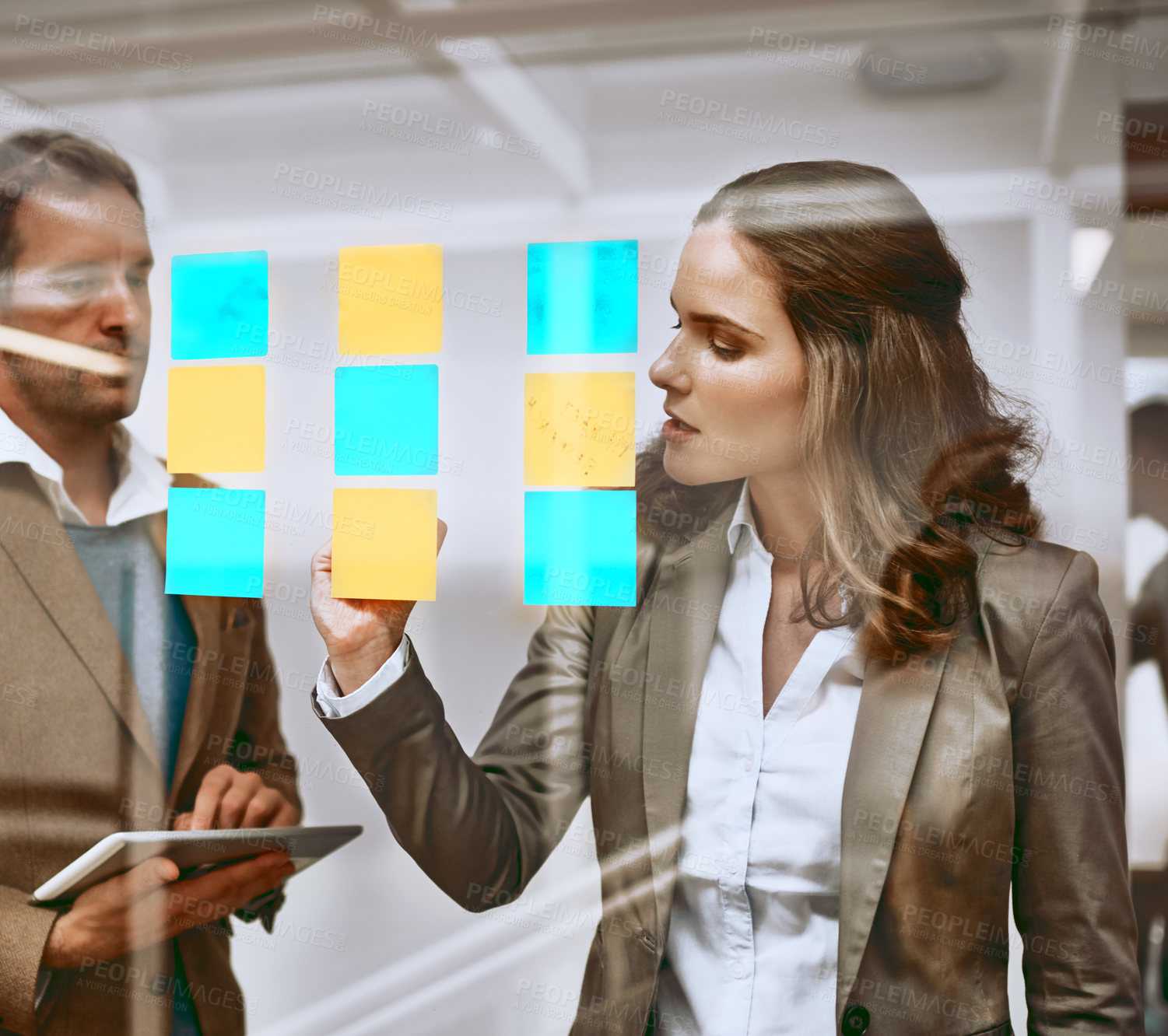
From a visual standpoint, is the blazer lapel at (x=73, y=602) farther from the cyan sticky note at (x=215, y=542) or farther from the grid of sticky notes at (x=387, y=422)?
the grid of sticky notes at (x=387, y=422)

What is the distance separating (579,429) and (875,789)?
0.75 meters

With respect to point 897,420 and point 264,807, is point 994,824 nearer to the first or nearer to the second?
point 897,420

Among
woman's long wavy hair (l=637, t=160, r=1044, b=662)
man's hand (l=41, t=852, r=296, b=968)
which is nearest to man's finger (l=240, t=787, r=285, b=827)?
man's hand (l=41, t=852, r=296, b=968)

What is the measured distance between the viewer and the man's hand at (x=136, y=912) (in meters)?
1.69

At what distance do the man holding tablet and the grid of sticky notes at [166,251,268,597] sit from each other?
0.14ft

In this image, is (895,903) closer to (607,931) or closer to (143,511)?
(607,931)

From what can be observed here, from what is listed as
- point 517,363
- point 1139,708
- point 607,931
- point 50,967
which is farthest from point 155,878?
point 1139,708

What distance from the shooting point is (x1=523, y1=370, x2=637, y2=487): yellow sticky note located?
1487mm

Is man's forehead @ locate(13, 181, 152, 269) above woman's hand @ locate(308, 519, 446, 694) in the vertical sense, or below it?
above

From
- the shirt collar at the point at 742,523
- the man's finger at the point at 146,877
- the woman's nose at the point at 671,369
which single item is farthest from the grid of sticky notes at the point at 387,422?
the man's finger at the point at 146,877

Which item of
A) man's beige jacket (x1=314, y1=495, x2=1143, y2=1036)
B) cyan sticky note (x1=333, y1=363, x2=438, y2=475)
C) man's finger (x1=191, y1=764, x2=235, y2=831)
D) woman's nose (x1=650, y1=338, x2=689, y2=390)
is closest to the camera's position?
man's beige jacket (x1=314, y1=495, x2=1143, y2=1036)

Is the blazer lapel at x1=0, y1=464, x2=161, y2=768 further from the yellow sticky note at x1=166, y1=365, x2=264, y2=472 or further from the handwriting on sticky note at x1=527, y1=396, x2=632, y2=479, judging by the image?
the handwriting on sticky note at x1=527, y1=396, x2=632, y2=479

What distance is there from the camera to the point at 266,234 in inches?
65.4

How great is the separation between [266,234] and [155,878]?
1.25 m
